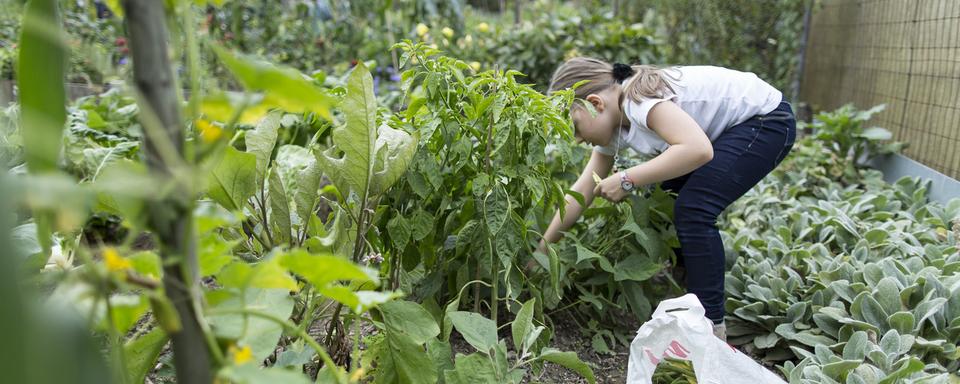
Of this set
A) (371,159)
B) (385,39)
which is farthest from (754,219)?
(385,39)

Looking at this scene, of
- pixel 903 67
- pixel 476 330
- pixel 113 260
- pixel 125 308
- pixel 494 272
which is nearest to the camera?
pixel 113 260

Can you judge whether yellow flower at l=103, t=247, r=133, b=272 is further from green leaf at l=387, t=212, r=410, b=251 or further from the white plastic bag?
the white plastic bag

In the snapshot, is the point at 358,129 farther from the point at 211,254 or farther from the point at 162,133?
the point at 162,133

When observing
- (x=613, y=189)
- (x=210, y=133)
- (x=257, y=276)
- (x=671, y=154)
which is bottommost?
(x=613, y=189)

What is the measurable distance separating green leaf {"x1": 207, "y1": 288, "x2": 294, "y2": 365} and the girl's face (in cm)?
135

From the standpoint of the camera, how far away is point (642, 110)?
2072 millimetres

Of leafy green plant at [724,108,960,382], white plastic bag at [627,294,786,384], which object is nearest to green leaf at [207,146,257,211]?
white plastic bag at [627,294,786,384]

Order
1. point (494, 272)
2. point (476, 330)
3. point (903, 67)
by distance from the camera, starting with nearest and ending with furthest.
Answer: point (476, 330), point (494, 272), point (903, 67)

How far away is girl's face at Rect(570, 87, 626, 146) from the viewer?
7.09ft

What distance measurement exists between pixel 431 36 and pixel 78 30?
2752 mm

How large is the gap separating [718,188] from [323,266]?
1.67 m

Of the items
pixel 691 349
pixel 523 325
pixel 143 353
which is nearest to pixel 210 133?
pixel 143 353

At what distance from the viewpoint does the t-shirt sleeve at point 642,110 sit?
80.9 inches

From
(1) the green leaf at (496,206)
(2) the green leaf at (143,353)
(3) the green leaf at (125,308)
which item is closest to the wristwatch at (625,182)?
(1) the green leaf at (496,206)
